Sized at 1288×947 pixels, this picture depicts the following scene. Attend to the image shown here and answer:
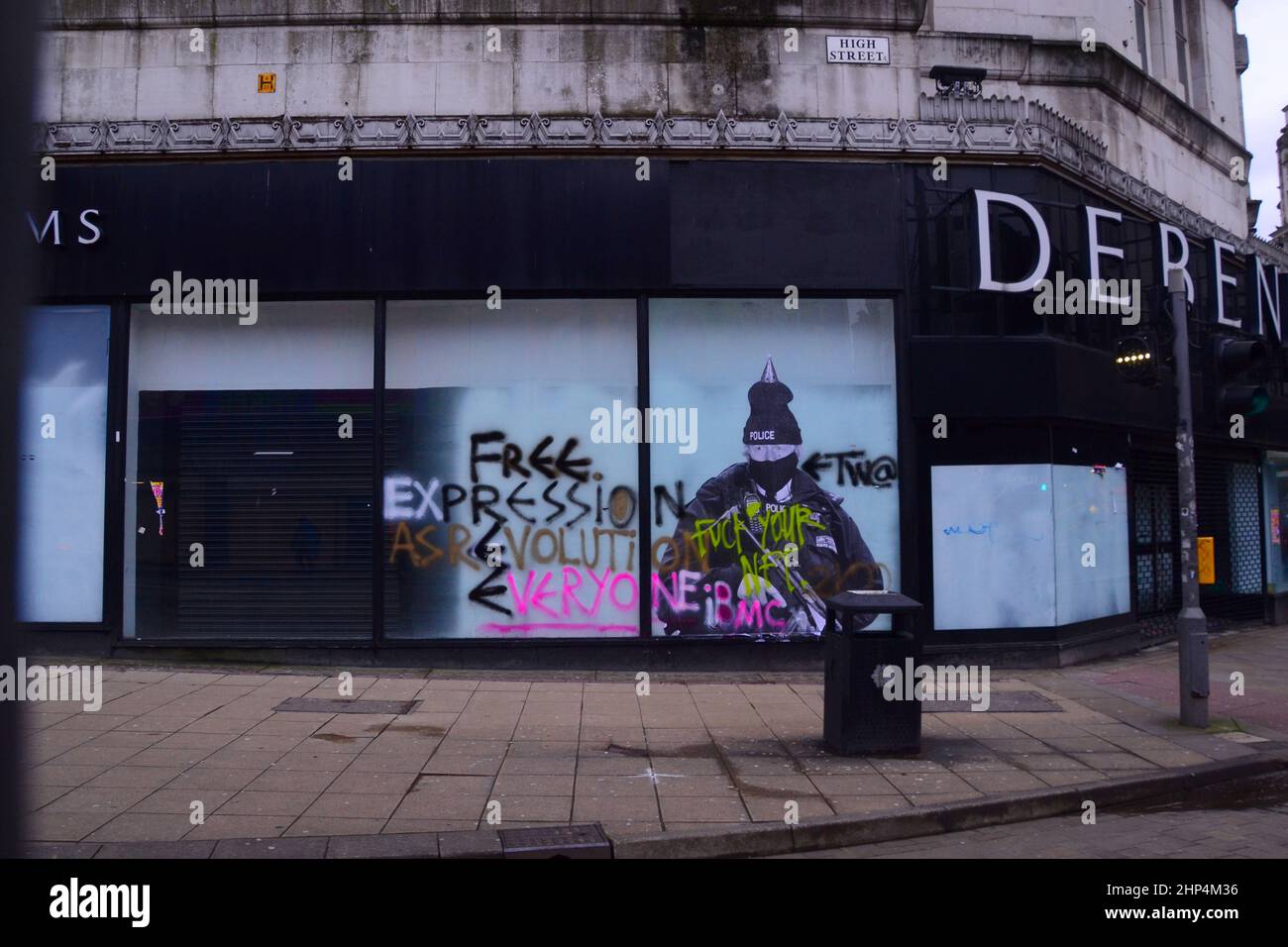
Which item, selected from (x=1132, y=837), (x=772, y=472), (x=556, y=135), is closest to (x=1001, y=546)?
(x=772, y=472)

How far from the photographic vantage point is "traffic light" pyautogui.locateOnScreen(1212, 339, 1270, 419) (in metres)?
9.25

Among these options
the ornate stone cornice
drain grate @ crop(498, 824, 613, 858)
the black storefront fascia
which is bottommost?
drain grate @ crop(498, 824, 613, 858)

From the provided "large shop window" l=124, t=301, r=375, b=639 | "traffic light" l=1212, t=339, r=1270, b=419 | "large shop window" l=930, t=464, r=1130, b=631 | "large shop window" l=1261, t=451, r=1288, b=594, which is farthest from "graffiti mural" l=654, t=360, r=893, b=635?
"large shop window" l=1261, t=451, r=1288, b=594

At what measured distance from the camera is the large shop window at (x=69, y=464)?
36.0ft

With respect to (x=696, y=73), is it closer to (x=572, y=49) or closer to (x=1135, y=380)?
(x=572, y=49)

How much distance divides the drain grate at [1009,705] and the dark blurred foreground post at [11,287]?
850 centimetres

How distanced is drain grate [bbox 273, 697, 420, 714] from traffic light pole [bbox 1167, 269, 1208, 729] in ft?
23.2

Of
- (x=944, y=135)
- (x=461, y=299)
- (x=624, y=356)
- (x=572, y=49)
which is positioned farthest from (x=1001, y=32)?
(x=461, y=299)

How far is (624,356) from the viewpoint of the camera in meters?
11.2

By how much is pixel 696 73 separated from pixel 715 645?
678 centimetres

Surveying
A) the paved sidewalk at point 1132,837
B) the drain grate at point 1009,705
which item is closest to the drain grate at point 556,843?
the paved sidewalk at point 1132,837

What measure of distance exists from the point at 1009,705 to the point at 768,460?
12.1ft

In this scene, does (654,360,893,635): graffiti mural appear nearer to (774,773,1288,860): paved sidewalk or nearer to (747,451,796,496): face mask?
(747,451,796,496): face mask

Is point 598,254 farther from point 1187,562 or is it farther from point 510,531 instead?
point 1187,562
